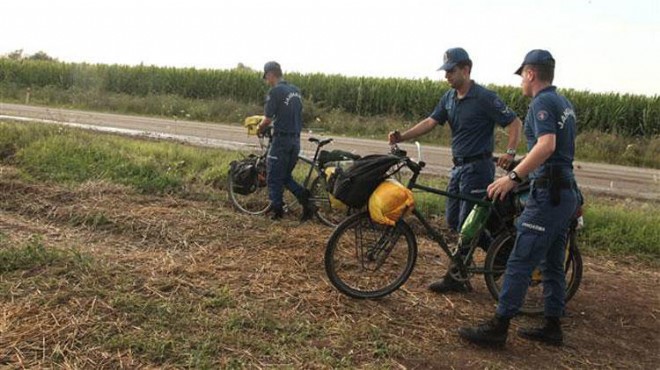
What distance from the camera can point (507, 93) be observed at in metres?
23.6

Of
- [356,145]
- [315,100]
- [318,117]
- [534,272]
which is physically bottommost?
[534,272]

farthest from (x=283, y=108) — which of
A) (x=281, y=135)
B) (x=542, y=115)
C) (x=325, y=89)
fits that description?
(x=325, y=89)

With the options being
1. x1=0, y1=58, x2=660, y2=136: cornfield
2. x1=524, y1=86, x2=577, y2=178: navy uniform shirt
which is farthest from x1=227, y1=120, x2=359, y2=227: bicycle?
x1=0, y1=58, x2=660, y2=136: cornfield

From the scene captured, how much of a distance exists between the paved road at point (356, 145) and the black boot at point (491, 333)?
340 inches

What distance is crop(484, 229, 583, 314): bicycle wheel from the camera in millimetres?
4809

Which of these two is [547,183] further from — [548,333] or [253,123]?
[253,123]

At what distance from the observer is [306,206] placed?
726cm

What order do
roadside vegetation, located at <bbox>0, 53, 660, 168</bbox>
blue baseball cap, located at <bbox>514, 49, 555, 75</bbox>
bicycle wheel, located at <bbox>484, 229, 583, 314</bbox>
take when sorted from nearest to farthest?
1. blue baseball cap, located at <bbox>514, 49, 555, 75</bbox>
2. bicycle wheel, located at <bbox>484, 229, 583, 314</bbox>
3. roadside vegetation, located at <bbox>0, 53, 660, 168</bbox>

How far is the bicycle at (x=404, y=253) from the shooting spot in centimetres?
→ 469

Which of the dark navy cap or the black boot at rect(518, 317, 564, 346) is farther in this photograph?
the dark navy cap

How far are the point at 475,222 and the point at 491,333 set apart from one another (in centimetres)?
109

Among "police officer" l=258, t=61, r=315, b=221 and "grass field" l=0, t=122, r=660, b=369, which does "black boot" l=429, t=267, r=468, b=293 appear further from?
"police officer" l=258, t=61, r=315, b=221

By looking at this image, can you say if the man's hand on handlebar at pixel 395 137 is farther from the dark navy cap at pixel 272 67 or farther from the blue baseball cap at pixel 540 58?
the dark navy cap at pixel 272 67

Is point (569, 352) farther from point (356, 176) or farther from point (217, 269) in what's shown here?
point (217, 269)
